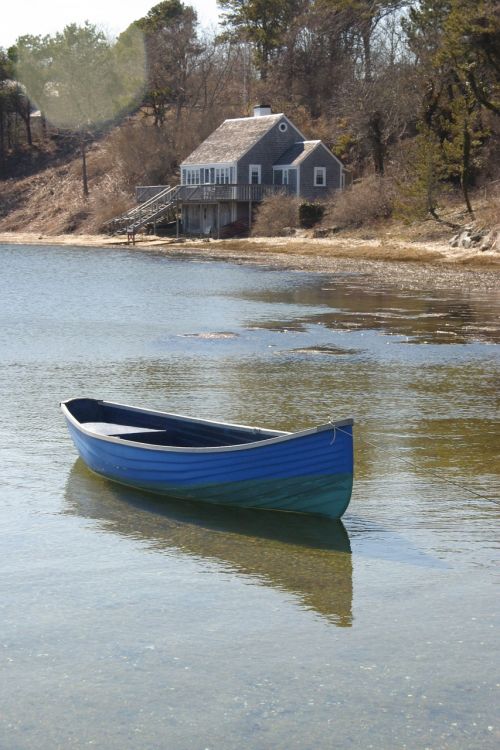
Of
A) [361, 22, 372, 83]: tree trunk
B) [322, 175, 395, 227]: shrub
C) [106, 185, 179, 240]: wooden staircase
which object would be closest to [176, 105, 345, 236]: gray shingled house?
[106, 185, 179, 240]: wooden staircase

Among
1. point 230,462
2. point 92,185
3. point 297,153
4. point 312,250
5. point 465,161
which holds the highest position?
point 297,153

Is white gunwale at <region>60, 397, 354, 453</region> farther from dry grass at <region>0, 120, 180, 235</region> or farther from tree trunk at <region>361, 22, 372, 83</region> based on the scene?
tree trunk at <region>361, 22, 372, 83</region>

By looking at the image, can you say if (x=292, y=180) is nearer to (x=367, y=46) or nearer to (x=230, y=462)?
(x=367, y=46)

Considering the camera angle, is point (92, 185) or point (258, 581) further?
point (92, 185)

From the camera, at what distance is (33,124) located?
114438mm

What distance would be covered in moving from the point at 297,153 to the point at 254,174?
3.36m

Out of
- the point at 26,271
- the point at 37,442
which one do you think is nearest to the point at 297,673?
the point at 37,442

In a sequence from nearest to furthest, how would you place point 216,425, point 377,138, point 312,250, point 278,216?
point 216,425
point 312,250
point 377,138
point 278,216

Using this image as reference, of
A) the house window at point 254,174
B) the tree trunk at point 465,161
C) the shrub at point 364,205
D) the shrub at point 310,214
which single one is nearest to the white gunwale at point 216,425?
the tree trunk at point 465,161

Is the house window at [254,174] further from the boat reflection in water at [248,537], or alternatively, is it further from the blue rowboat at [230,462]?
the boat reflection in water at [248,537]

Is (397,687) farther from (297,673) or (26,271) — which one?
(26,271)

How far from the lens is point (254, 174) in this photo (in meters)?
74.7

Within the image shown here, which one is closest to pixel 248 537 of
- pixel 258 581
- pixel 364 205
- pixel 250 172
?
pixel 258 581

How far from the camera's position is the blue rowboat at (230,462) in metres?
11.7
